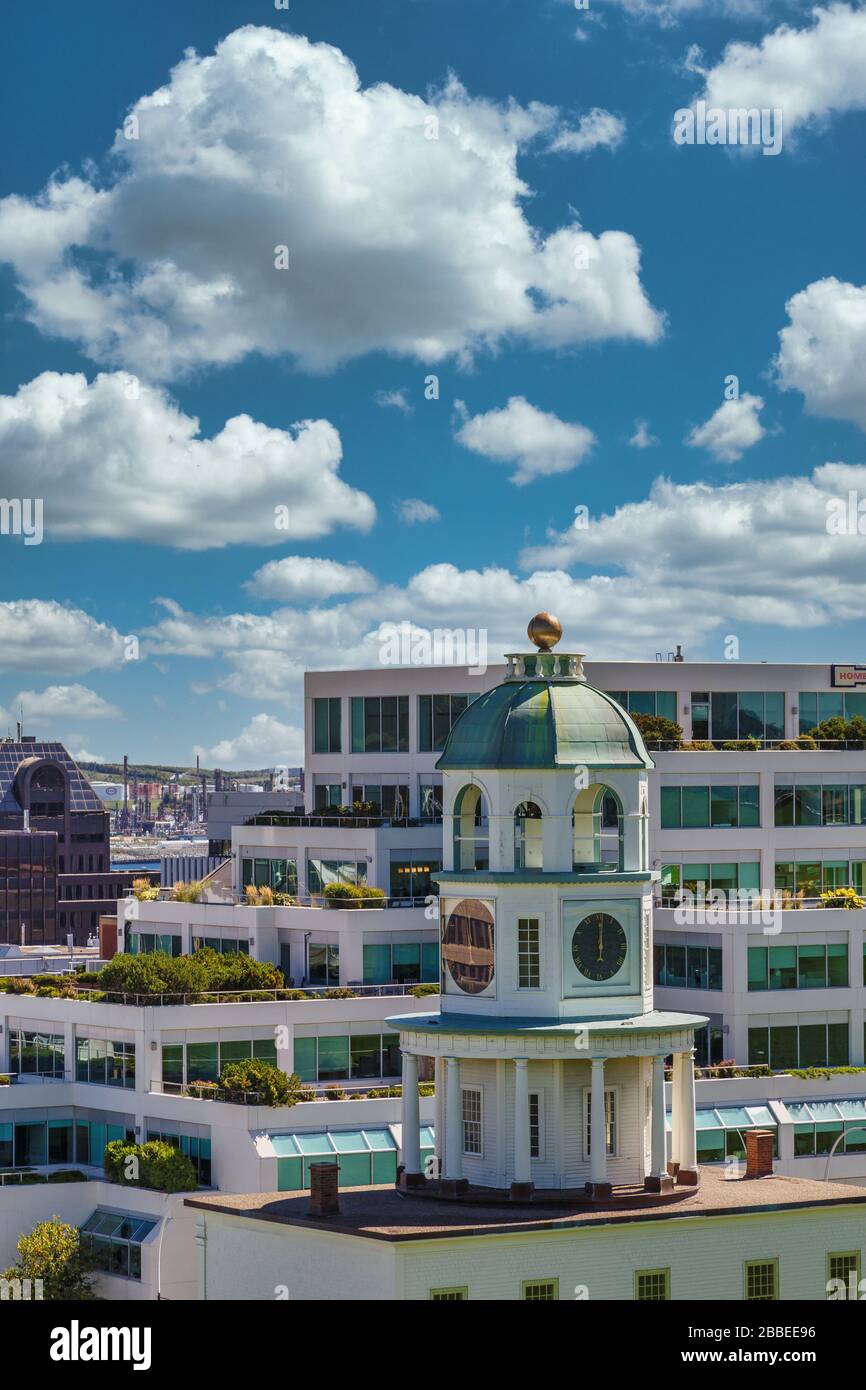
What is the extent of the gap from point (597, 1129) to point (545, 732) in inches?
461

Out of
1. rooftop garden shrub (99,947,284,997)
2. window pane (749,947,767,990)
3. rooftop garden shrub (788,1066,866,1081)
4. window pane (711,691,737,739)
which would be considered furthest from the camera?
window pane (711,691,737,739)

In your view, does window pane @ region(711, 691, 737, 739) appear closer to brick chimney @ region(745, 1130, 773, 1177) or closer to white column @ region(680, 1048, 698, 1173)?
brick chimney @ region(745, 1130, 773, 1177)

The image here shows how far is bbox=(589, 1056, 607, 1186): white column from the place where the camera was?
67062 millimetres

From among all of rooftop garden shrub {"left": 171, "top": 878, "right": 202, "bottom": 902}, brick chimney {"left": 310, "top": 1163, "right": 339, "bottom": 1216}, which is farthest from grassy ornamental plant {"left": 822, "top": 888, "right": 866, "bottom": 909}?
brick chimney {"left": 310, "top": 1163, "right": 339, "bottom": 1216}

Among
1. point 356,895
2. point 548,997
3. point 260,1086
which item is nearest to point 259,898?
point 356,895

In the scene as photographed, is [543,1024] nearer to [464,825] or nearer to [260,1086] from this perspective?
[464,825]

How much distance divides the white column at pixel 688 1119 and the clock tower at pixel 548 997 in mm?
60

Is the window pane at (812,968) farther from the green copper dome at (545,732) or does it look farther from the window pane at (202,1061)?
the green copper dome at (545,732)

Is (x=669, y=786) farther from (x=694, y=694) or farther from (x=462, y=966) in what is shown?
(x=462, y=966)

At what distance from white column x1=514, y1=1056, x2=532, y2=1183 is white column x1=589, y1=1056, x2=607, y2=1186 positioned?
5.98 feet

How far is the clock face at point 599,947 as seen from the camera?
69.0 meters

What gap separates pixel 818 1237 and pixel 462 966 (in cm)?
1295
